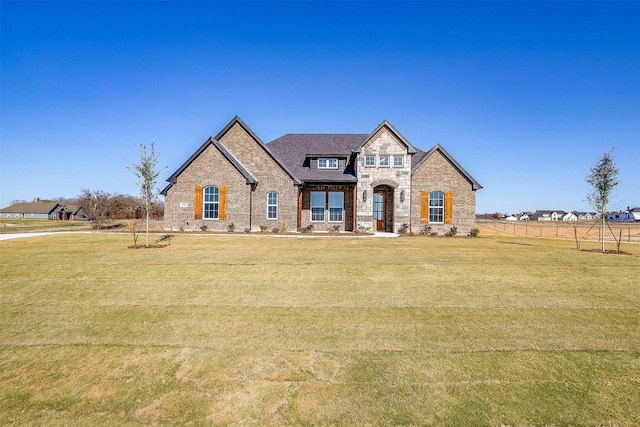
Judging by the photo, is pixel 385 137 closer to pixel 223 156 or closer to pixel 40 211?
pixel 223 156

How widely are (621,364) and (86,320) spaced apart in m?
9.90

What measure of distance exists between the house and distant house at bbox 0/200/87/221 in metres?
89.0

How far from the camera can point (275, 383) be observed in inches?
185

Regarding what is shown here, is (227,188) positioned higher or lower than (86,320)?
higher

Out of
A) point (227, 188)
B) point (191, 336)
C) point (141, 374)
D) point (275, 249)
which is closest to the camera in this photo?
point (141, 374)

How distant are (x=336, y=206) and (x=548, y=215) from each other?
151528mm

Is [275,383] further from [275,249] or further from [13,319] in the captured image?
[275,249]

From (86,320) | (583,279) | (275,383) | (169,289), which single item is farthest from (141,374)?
(583,279)

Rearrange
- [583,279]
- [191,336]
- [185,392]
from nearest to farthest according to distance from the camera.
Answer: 1. [185,392]
2. [191,336]
3. [583,279]

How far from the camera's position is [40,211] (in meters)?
90.2

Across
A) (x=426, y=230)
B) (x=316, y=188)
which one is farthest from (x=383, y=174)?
(x=426, y=230)

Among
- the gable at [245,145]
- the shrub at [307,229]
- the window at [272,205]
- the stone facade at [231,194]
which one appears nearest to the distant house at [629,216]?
the shrub at [307,229]

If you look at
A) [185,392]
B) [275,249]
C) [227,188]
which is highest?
[227,188]

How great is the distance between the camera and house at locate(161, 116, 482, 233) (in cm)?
2406
